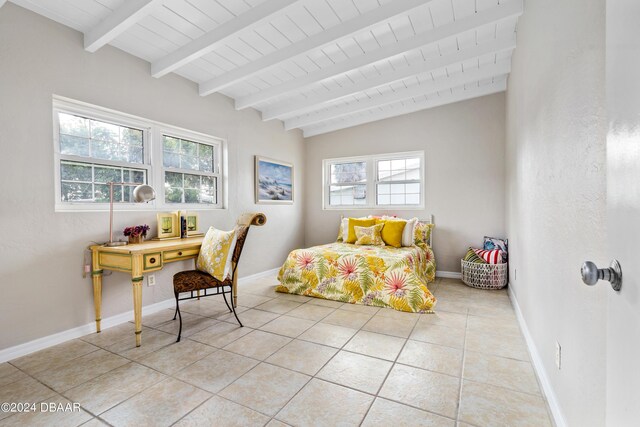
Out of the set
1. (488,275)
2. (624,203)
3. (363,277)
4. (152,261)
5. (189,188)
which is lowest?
(488,275)

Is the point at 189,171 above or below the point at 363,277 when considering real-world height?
above

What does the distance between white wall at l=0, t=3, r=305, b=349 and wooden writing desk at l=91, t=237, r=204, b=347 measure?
0.36 feet

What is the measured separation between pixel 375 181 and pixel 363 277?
2.28m

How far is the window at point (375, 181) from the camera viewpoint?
16.3 feet

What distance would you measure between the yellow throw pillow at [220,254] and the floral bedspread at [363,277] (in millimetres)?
1165

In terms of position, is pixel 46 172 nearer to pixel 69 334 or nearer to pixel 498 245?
pixel 69 334

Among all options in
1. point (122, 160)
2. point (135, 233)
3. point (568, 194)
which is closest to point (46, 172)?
point (122, 160)

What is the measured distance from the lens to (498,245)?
412 cm

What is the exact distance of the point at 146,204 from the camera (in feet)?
10.4

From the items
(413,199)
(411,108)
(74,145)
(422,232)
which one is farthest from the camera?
(413,199)

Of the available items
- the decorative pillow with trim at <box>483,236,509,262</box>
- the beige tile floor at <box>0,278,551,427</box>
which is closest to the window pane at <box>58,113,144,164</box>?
the beige tile floor at <box>0,278,551,427</box>

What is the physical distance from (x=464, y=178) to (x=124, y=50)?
4462 millimetres

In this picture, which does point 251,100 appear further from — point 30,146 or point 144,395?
point 144,395

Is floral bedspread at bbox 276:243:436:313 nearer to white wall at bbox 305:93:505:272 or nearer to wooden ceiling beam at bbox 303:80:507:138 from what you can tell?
white wall at bbox 305:93:505:272
